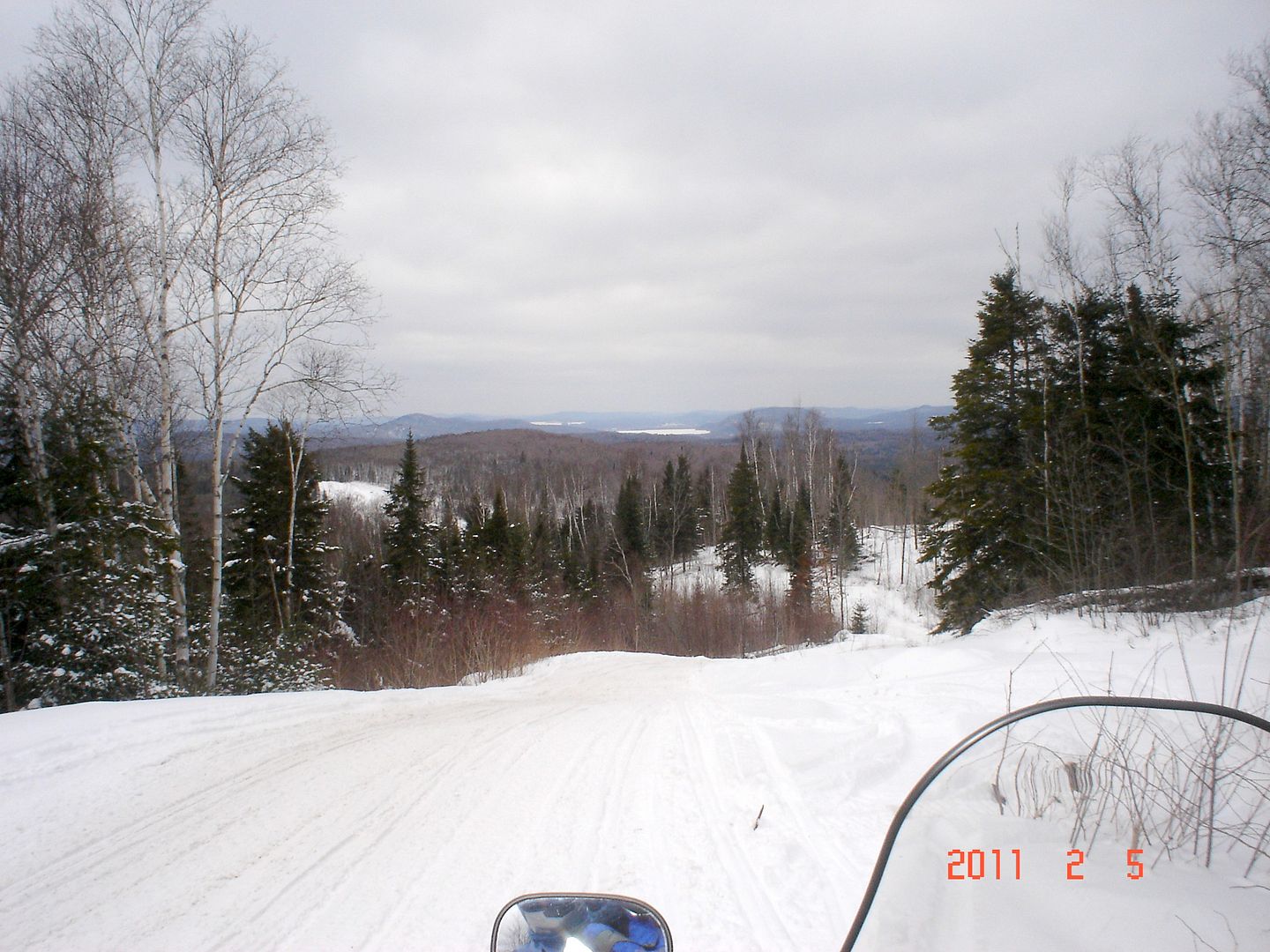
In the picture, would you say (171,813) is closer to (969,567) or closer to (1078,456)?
(1078,456)

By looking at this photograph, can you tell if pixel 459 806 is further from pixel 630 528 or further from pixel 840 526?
pixel 630 528

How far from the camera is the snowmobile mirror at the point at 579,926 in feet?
6.15

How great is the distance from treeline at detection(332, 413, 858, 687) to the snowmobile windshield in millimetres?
11116

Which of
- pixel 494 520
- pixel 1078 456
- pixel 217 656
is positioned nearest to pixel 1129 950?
pixel 217 656

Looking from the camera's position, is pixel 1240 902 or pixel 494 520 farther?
pixel 494 520

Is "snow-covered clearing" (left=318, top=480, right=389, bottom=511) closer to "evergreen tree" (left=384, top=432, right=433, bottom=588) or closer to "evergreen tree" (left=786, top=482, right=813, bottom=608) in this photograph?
"evergreen tree" (left=384, top=432, right=433, bottom=588)

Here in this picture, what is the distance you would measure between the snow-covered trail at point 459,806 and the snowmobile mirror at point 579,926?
148cm

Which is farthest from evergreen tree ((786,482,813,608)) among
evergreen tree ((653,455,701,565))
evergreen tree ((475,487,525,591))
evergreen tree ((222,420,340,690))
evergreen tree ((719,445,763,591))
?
evergreen tree ((222,420,340,690))

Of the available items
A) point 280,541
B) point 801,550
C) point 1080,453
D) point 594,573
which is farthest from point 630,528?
point 1080,453

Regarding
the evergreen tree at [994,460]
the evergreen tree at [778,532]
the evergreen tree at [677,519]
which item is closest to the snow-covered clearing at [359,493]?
the evergreen tree at [677,519]

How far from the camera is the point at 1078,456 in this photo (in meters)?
15.6

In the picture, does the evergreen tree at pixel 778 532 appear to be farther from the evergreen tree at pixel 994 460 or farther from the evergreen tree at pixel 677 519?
the evergreen tree at pixel 994 460

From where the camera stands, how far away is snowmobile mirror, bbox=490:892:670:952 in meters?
1.87

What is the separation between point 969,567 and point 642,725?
50.2 ft
